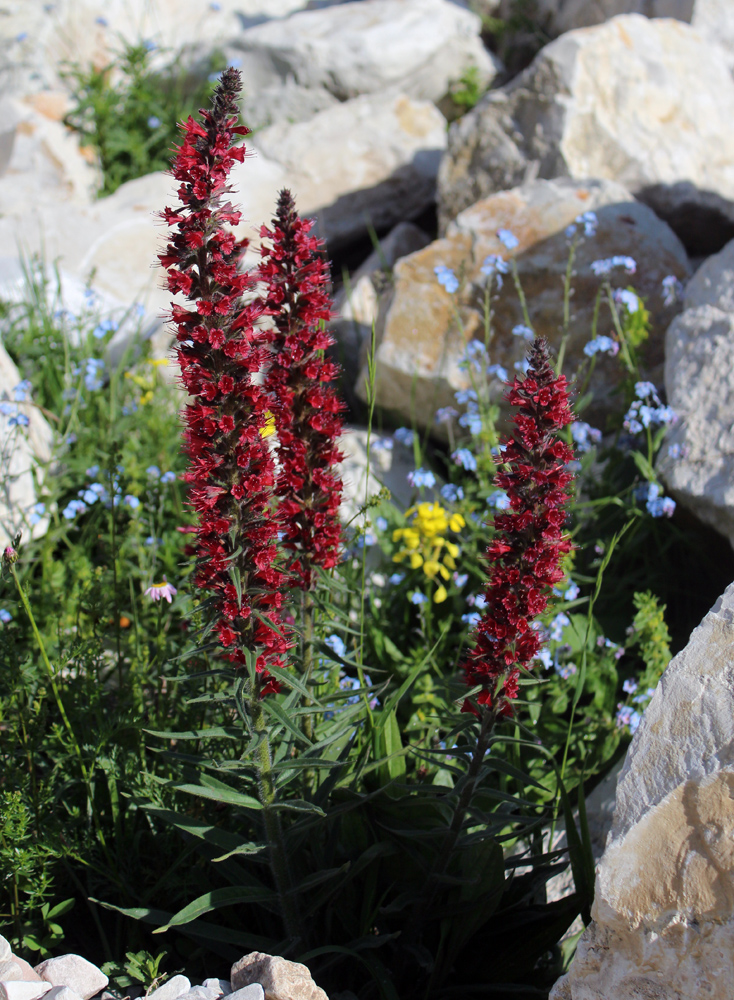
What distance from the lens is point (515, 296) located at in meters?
4.86

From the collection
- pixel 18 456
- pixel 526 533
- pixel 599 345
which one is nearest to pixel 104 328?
pixel 18 456

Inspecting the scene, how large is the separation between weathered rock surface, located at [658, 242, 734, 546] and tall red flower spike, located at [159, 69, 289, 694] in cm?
216

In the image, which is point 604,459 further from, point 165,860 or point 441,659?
point 165,860

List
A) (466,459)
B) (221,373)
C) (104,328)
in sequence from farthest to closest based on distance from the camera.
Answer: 1. (104,328)
2. (466,459)
3. (221,373)

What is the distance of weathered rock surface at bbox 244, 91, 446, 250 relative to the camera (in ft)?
21.9

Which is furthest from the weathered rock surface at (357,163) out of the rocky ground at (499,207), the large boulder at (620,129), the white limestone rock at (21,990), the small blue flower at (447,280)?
the white limestone rock at (21,990)

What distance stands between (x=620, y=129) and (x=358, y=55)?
118 inches

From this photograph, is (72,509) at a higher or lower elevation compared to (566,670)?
higher

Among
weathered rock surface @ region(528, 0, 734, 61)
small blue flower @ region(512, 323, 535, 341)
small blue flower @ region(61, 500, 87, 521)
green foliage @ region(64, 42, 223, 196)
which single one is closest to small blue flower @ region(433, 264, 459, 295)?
small blue flower @ region(512, 323, 535, 341)

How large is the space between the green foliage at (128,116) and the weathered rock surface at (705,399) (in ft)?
16.0

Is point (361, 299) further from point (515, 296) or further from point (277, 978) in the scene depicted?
point (277, 978)

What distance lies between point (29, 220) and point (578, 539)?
4.63m

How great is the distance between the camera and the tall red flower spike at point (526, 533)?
195cm

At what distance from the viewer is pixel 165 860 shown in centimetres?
275
